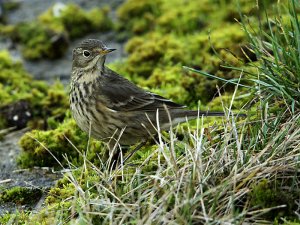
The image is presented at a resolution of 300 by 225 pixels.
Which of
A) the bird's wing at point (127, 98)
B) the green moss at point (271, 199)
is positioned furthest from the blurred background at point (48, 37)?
the green moss at point (271, 199)

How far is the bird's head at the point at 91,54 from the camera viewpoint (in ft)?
22.9

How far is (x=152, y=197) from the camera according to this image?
14.6ft

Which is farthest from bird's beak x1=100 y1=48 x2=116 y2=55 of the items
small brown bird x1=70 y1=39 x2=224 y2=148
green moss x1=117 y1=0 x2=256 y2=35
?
green moss x1=117 y1=0 x2=256 y2=35

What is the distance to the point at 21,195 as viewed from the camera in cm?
585

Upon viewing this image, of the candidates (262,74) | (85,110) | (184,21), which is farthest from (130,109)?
(184,21)

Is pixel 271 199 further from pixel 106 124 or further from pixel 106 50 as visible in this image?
pixel 106 50

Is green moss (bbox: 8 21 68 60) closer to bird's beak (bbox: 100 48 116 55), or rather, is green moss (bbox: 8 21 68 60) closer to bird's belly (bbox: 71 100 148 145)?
bird's beak (bbox: 100 48 116 55)

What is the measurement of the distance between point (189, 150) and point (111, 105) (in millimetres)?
1934

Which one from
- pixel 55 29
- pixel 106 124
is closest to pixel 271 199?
pixel 106 124

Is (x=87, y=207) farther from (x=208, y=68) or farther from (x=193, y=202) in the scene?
(x=208, y=68)

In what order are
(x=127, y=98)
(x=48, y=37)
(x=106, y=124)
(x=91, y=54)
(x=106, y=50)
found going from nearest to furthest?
(x=106, y=124)
(x=127, y=98)
(x=106, y=50)
(x=91, y=54)
(x=48, y=37)

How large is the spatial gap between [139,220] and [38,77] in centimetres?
527

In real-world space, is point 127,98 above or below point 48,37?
below

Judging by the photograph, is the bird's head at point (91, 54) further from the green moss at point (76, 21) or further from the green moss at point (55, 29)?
the green moss at point (76, 21)
